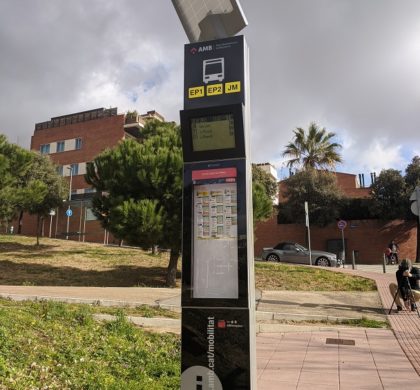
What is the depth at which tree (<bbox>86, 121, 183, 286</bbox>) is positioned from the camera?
561 inches

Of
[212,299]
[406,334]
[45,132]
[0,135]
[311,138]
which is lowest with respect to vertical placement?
[406,334]

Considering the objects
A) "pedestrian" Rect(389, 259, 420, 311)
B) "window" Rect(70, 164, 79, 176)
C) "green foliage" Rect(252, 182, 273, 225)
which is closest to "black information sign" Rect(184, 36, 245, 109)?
"pedestrian" Rect(389, 259, 420, 311)

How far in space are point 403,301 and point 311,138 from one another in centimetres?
2859

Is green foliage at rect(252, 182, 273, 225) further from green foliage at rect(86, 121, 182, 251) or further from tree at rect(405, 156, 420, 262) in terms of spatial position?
tree at rect(405, 156, 420, 262)

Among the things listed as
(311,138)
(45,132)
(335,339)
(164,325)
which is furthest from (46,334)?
(45,132)

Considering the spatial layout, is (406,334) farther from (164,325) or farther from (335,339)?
(164,325)


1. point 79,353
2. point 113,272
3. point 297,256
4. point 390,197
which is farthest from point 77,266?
point 390,197

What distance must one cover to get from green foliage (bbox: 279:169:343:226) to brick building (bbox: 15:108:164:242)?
16.2 metres

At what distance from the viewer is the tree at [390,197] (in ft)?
104

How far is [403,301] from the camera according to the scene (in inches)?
432

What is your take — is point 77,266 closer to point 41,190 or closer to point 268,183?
point 41,190

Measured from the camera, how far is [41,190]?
79.2 feet

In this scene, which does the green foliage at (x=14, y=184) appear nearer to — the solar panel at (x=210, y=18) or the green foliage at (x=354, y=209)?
the solar panel at (x=210, y=18)

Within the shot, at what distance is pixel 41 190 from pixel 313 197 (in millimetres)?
19592
